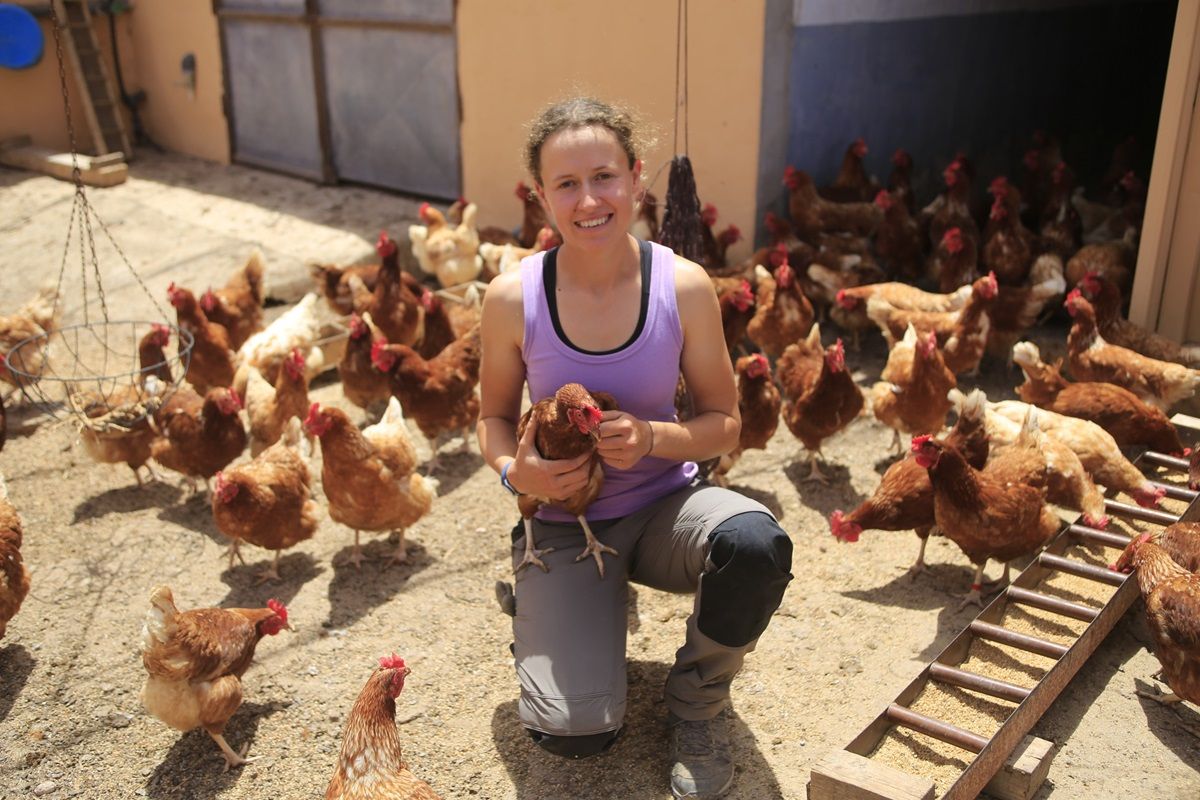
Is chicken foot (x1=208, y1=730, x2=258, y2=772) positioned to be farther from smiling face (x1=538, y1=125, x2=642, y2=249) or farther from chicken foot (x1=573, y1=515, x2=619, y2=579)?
smiling face (x1=538, y1=125, x2=642, y2=249)

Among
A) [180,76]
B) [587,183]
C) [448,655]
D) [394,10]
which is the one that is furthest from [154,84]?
[587,183]

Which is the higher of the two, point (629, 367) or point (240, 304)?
point (629, 367)

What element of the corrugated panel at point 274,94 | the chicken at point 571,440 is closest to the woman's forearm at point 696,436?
the chicken at point 571,440

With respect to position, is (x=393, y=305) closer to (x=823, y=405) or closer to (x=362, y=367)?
(x=362, y=367)

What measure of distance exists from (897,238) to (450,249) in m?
3.08

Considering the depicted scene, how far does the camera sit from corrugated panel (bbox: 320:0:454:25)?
7828 mm

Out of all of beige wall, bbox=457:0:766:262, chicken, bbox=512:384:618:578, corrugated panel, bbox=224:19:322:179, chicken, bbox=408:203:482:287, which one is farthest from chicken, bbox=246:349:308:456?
corrugated panel, bbox=224:19:322:179

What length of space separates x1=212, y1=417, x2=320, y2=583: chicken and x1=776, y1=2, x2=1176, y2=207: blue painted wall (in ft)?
13.8

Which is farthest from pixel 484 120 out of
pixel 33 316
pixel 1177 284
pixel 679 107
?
pixel 1177 284

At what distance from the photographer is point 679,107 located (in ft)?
21.6

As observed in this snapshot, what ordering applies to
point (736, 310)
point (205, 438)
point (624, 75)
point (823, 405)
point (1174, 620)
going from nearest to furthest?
point (1174, 620)
point (205, 438)
point (823, 405)
point (736, 310)
point (624, 75)

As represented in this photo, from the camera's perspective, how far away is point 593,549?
9.39ft

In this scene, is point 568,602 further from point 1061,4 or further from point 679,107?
point 1061,4

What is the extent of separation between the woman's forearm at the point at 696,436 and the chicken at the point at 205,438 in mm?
2512
